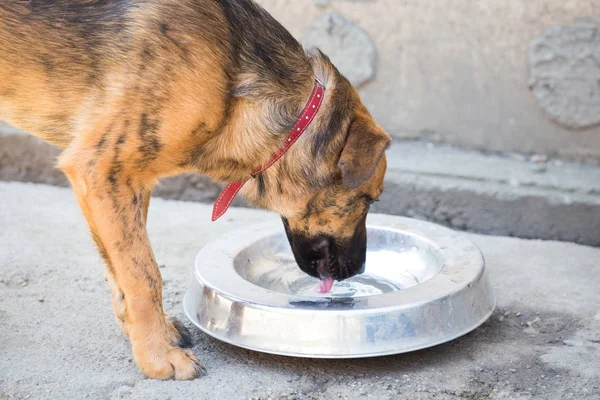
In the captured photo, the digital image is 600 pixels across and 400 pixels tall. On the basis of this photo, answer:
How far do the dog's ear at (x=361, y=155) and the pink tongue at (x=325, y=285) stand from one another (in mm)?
756

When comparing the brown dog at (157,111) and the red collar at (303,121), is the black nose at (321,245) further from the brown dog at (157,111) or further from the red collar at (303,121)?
the red collar at (303,121)

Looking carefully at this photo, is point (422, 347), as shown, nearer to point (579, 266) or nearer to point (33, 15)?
point (579, 266)

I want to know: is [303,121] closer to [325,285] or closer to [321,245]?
[321,245]

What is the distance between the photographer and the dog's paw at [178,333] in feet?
12.2

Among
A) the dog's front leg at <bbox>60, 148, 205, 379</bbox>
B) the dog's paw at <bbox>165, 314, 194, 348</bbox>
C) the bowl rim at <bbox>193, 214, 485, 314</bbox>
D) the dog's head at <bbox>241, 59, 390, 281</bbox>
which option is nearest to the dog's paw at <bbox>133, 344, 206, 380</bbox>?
the dog's front leg at <bbox>60, 148, 205, 379</bbox>

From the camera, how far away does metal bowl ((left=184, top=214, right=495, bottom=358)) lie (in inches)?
134

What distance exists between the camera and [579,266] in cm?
470

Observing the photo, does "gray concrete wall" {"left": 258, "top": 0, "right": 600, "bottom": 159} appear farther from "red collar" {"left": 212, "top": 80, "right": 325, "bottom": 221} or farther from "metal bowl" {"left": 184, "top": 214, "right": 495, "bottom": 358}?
"red collar" {"left": 212, "top": 80, "right": 325, "bottom": 221}

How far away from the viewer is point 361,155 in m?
3.41

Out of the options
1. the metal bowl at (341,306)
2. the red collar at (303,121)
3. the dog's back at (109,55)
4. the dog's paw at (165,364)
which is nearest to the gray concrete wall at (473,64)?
the metal bowl at (341,306)

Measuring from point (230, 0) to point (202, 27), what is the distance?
251 mm

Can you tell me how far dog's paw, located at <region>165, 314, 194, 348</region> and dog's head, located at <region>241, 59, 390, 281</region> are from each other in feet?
2.04

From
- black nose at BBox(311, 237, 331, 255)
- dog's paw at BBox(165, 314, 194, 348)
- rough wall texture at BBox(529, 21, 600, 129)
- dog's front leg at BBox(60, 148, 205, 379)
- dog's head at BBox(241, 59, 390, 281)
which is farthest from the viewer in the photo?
rough wall texture at BBox(529, 21, 600, 129)

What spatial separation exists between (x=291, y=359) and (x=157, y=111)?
1.21 meters
